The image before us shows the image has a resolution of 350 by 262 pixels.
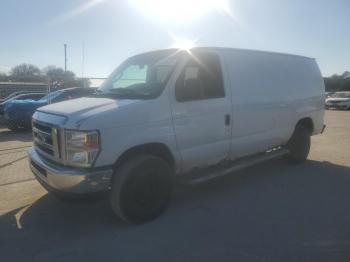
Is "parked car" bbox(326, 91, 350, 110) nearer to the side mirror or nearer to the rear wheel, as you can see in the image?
the rear wheel

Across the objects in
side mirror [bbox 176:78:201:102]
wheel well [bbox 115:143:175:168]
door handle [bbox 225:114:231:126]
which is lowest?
wheel well [bbox 115:143:175:168]

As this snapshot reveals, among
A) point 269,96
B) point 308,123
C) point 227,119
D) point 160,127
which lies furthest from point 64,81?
point 160,127

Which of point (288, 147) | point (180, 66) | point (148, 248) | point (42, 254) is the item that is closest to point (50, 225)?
point (42, 254)

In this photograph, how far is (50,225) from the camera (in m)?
4.57

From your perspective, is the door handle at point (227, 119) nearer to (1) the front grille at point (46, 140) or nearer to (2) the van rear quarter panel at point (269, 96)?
(2) the van rear quarter panel at point (269, 96)

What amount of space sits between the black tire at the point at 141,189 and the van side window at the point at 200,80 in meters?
0.97

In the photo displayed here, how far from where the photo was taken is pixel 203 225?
4.53 m

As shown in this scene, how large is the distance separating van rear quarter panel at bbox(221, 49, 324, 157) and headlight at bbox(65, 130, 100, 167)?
2399 mm

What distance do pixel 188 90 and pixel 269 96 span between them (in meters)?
2.17

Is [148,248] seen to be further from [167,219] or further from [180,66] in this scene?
[180,66]

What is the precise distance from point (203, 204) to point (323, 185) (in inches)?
93.7

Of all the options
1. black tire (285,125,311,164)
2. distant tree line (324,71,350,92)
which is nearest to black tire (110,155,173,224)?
black tire (285,125,311,164)

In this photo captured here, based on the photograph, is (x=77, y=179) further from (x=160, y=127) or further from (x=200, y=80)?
(x=200, y=80)

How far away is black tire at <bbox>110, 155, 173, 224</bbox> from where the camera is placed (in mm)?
4242
